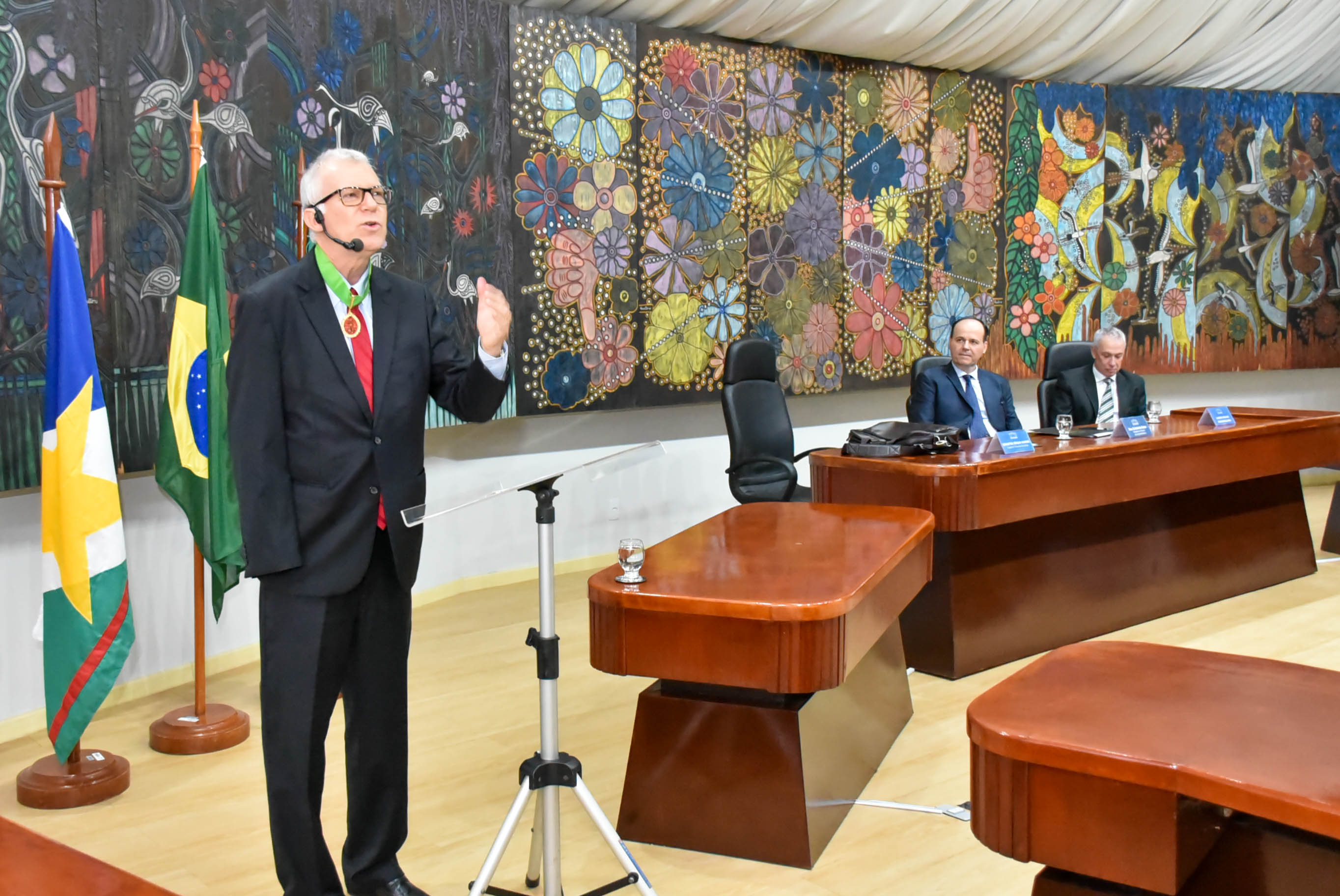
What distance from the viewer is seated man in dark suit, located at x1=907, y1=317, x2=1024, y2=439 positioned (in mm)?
5039

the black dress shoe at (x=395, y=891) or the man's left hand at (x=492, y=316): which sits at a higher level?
the man's left hand at (x=492, y=316)

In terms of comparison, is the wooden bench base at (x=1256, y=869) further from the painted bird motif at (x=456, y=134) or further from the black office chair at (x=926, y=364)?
the painted bird motif at (x=456, y=134)

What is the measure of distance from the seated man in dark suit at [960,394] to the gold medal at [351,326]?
317cm

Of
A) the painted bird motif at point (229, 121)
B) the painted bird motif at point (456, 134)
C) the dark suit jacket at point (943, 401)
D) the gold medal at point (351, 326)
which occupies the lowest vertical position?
the dark suit jacket at point (943, 401)

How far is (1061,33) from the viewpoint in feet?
23.8

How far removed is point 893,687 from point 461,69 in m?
3.13

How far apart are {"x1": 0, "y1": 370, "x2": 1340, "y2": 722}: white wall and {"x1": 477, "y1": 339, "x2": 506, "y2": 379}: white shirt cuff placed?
27 centimetres

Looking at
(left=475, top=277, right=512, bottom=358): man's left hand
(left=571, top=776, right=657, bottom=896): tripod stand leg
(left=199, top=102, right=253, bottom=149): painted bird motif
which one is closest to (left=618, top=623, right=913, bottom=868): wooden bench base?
(left=571, top=776, right=657, bottom=896): tripod stand leg

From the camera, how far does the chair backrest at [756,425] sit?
5.07m

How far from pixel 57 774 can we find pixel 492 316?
2.05 metres

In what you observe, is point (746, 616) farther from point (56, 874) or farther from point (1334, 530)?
point (1334, 530)

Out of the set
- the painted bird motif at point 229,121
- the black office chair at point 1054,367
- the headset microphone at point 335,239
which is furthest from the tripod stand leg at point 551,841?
the black office chair at point 1054,367

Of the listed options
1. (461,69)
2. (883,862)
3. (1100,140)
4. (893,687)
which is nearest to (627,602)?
(883,862)

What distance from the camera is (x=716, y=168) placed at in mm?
5984
